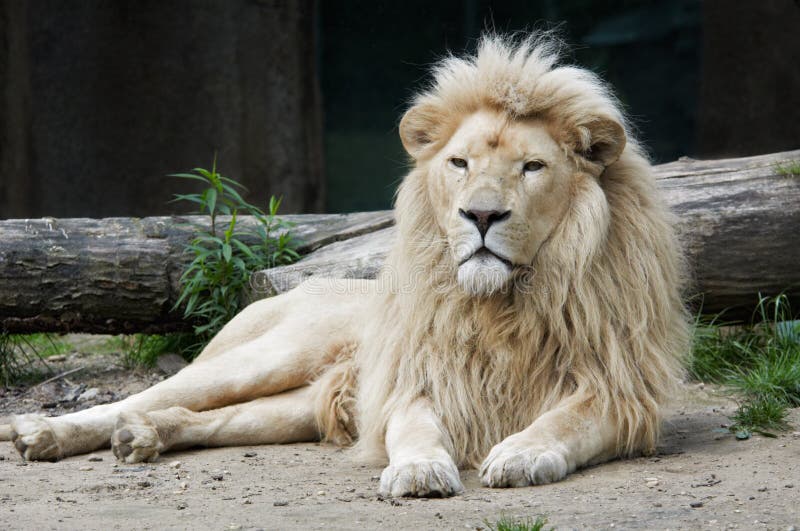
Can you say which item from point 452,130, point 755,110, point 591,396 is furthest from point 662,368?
point 755,110

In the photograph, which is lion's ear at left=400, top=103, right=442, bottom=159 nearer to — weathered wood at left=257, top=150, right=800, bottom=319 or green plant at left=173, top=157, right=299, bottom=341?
weathered wood at left=257, top=150, right=800, bottom=319

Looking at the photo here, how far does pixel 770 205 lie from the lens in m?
4.38

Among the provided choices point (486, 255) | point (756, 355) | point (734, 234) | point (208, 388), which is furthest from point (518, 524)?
point (756, 355)

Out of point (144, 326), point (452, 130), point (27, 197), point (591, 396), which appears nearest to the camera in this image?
point (591, 396)

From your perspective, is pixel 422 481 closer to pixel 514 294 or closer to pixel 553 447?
pixel 553 447

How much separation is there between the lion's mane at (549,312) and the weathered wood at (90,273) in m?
1.56

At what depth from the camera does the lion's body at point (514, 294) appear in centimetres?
315

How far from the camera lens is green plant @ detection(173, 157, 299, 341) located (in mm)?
4730

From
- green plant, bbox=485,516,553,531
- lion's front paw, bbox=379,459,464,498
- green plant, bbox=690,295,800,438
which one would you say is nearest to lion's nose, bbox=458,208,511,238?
lion's front paw, bbox=379,459,464,498

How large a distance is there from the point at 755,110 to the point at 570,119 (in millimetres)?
5215

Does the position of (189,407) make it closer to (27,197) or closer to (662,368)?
(662,368)

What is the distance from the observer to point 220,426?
3.68 m

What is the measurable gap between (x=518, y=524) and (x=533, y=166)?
1195 millimetres

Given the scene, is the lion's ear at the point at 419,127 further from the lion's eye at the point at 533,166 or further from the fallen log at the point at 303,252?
the fallen log at the point at 303,252
